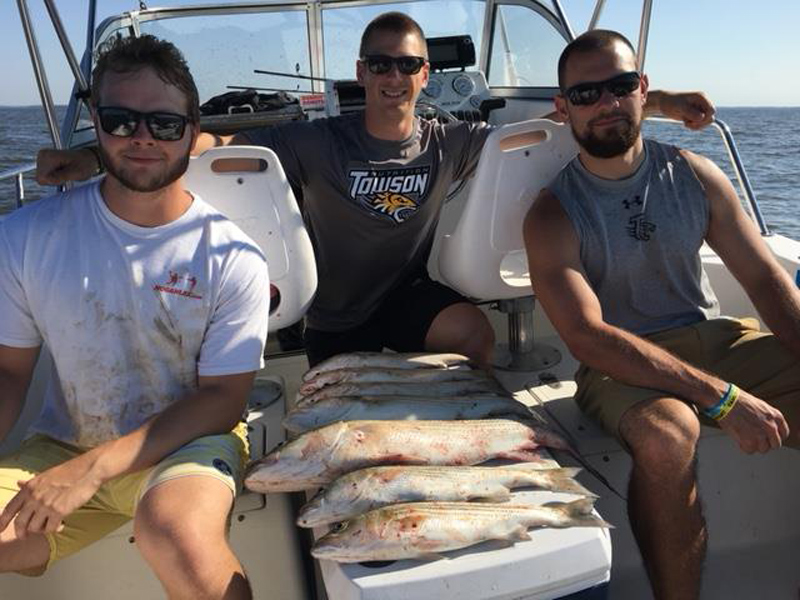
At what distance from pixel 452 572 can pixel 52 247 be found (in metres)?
1.41

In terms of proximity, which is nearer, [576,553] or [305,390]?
[576,553]

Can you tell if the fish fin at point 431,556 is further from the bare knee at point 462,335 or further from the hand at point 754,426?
the bare knee at point 462,335

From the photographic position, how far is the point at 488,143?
269 centimetres

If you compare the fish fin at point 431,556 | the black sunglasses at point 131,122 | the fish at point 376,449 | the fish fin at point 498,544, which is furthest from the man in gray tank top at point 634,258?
the black sunglasses at point 131,122

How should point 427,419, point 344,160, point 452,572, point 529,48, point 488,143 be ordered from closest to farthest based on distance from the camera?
point 452,572 → point 427,419 → point 488,143 → point 344,160 → point 529,48

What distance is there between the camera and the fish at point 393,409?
7.27 ft

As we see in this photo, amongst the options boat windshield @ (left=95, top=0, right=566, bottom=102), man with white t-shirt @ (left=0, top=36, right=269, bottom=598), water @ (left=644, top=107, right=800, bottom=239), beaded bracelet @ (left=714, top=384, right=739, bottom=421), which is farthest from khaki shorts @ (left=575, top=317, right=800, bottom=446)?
water @ (left=644, top=107, right=800, bottom=239)

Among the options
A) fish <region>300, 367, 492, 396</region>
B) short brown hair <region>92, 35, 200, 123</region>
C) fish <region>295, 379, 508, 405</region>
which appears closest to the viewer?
short brown hair <region>92, 35, 200, 123</region>

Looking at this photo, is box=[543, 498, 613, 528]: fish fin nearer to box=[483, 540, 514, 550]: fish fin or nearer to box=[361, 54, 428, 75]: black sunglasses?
box=[483, 540, 514, 550]: fish fin

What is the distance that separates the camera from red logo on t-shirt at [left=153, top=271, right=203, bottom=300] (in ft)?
6.89

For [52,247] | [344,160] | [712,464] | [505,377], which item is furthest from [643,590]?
[52,247]

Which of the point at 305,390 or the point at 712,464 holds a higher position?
the point at 305,390

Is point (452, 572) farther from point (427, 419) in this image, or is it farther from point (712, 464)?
point (712, 464)

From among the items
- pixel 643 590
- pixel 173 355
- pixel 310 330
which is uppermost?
pixel 173 355
